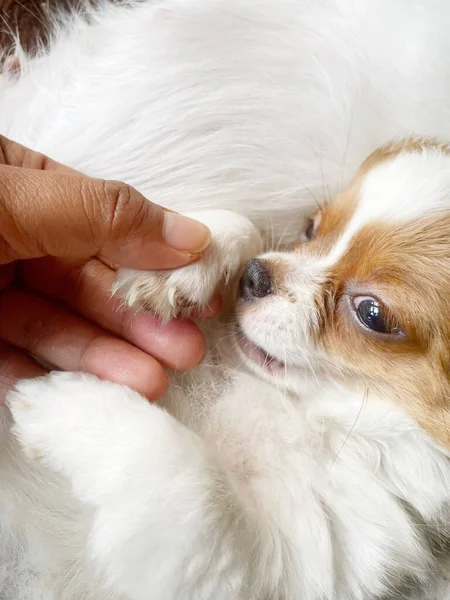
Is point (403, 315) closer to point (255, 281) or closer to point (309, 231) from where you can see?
point (255, 281)

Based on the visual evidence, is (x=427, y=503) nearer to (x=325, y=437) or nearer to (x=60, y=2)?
(x=325, y=437)

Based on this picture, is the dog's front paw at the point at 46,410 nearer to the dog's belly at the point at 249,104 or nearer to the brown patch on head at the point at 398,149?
the dog's belly at the point at 249,104

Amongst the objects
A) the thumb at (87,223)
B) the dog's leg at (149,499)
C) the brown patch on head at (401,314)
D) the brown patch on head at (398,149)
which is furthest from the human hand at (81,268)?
the brown patch on head at (398,149)

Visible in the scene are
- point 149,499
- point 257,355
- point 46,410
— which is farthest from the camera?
point 257,355

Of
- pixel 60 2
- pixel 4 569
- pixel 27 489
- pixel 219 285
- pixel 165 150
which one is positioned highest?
pixel 60 2

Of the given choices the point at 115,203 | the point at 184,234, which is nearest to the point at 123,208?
the point at 115,203

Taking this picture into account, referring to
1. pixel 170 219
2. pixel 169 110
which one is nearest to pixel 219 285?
pixel 170 219

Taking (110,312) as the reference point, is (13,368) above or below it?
below

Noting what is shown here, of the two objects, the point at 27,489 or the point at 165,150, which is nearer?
the point at 27,489
